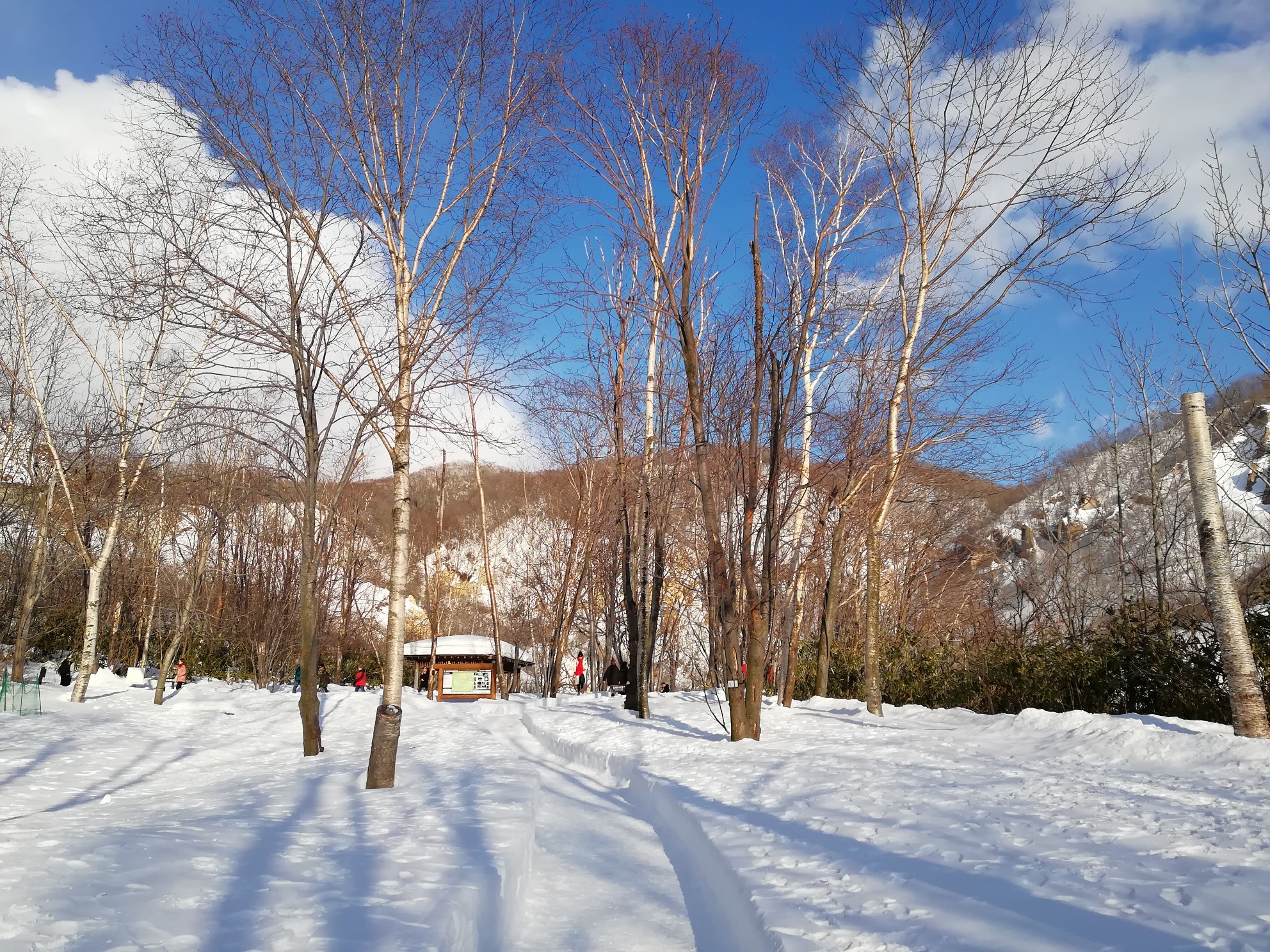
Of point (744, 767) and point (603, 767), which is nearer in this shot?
point (744, 767)

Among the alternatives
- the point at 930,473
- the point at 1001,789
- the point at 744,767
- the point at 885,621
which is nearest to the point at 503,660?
the point at 885,621

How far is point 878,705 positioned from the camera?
14.0 m

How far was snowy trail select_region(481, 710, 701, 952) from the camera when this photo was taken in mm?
4711

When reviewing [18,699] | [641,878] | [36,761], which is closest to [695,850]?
[641,878]

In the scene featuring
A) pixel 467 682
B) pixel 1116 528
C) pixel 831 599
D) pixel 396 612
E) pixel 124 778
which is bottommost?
pixel 124 778

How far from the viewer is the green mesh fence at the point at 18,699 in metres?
16.1

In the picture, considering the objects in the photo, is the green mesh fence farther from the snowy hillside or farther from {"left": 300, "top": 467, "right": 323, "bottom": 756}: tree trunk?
the snowy hillside

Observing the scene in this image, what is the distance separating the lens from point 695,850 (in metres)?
6.39

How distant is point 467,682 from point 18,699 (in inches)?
→ 729

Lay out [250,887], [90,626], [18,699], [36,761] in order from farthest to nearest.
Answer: [90,626]
[18,699]
[36,761]
[250,887]

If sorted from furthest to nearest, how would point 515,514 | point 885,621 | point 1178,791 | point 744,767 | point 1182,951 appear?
point 515,514, point 885,621, point 744,767, point 1178,791, point 1182,951

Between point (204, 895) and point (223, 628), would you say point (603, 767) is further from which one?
point (223, 628)

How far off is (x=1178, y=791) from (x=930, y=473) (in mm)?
12029

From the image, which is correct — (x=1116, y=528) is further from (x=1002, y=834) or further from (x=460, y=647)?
(x=460, y=647)
